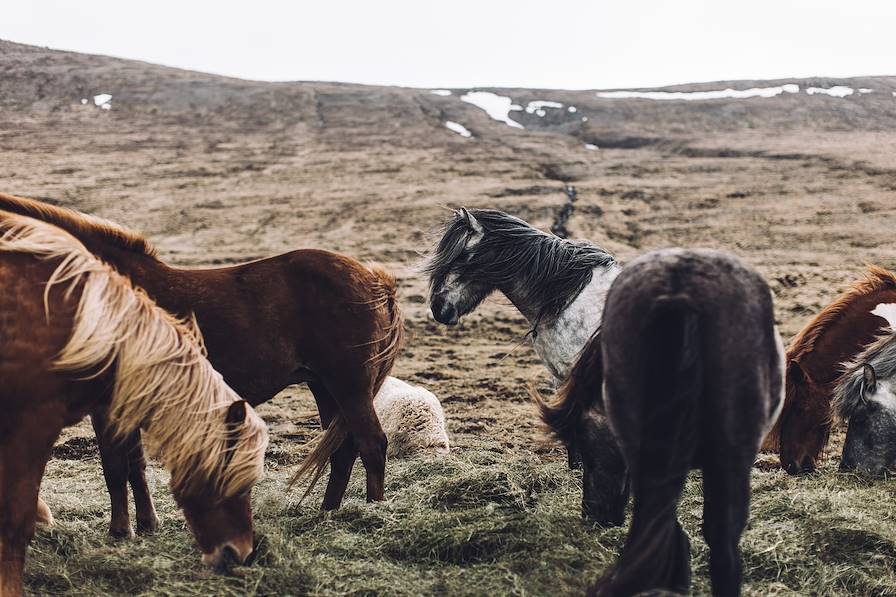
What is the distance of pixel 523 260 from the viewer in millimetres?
4941

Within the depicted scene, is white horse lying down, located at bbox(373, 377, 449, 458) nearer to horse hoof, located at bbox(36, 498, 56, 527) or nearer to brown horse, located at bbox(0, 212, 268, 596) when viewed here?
horse hoof, located at bbox(36, 498, 56, 527)

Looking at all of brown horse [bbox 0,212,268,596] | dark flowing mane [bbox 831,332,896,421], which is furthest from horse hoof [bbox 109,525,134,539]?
dark flowing mane [bbox 831,332,896,421]

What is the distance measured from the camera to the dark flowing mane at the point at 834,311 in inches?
210

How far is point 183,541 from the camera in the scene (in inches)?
138

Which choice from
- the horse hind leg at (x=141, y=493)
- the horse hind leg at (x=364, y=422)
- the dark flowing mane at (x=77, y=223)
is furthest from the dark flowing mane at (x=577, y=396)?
the dark flowing mane at (x=77, y=223)

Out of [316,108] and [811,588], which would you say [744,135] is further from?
[811,588]

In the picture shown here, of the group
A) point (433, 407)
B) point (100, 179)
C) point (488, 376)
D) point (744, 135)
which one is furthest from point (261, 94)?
point (433, 407)

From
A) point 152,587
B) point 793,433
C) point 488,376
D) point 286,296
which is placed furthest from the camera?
point 488,376

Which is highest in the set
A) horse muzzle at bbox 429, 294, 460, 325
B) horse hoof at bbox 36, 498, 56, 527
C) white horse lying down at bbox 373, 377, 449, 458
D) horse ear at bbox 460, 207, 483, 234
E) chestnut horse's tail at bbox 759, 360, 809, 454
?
horse ear at bbox 460, 207, 483, 234

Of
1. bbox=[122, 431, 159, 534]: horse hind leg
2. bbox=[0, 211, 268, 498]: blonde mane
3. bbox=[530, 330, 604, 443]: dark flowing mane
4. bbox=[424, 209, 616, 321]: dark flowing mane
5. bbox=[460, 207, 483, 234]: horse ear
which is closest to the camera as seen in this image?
Result: bbox=[0, 211, 268, 498]: blonde mane

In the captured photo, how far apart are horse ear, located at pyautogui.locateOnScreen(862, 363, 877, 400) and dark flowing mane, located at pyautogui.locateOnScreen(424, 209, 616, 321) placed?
175 centimetres

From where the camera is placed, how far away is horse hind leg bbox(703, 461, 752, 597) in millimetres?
2414

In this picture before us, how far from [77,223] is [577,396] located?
8.81 feet

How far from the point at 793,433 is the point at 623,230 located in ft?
34.8
